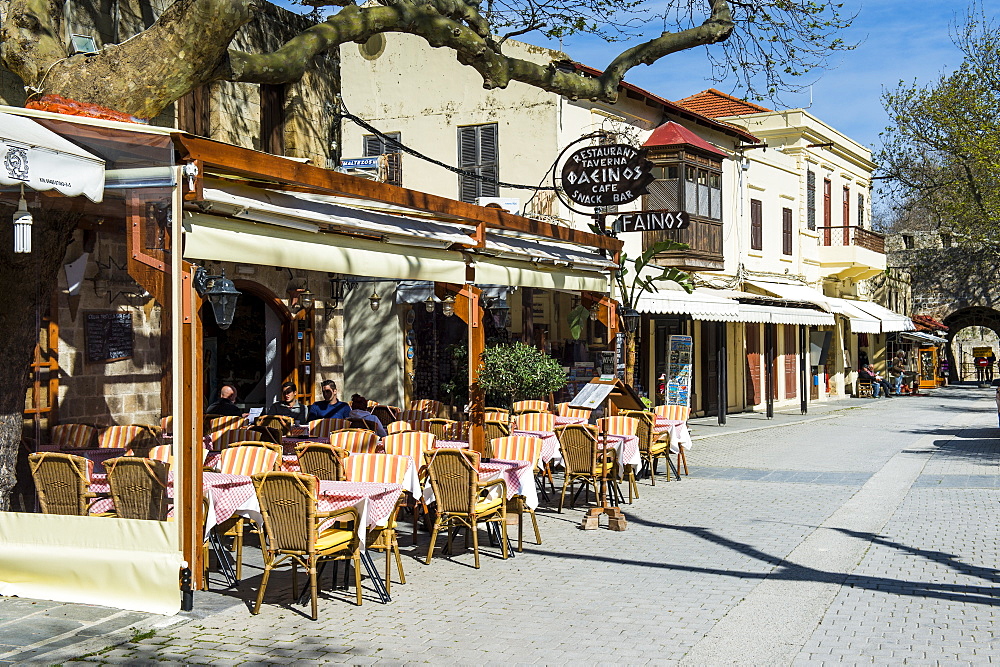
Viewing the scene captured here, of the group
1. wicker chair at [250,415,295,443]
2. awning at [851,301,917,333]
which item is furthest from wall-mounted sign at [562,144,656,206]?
awning at [851,301,917,333]

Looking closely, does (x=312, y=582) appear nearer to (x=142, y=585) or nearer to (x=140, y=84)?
(x=142, y=585)

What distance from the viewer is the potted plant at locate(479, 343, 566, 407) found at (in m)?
14.7

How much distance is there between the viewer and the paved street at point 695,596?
20.2 feet

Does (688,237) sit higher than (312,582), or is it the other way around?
(688,237)

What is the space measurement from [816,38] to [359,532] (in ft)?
28.3

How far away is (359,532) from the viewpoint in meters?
7.29

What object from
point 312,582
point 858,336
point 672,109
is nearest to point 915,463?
point 672,109

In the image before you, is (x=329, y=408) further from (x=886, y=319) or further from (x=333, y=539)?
(x=886, y=319)

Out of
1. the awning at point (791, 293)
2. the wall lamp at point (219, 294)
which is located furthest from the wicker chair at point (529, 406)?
the awning at point (791, 293)

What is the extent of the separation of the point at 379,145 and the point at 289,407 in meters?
9.18

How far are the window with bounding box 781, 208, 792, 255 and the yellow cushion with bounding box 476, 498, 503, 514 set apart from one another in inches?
887

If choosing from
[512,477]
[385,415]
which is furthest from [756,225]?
[512,477]

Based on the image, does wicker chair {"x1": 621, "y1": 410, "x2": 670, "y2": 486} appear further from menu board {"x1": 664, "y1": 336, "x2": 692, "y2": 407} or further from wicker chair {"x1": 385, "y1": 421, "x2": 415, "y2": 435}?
menu board {"x1": 664, "y1": 336, "x2": 692, "y2": 407}

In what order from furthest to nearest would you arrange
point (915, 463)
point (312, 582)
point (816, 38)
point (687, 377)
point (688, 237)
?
point (688, 237) < point (687, 377) < point (915, 463) < point (816, 38) < point (312, 582)
